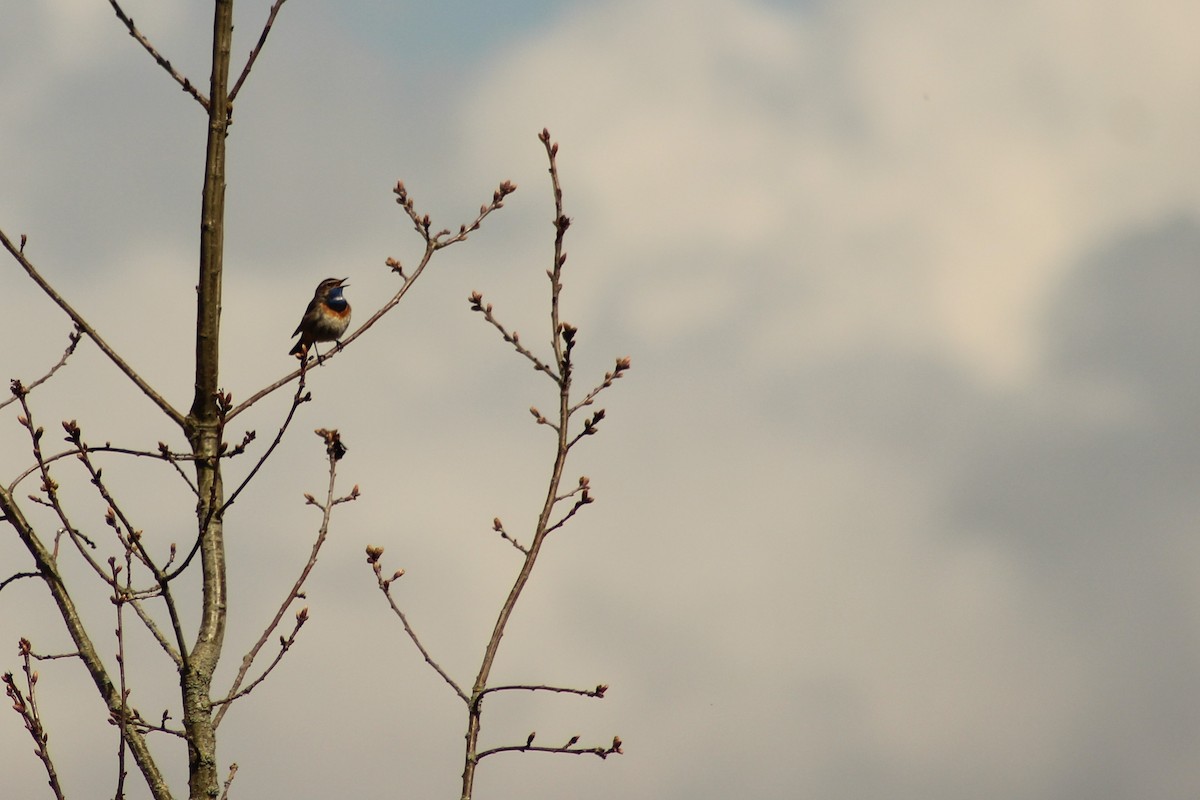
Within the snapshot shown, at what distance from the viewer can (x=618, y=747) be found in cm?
568

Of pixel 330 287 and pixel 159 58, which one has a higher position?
pixel 330 287

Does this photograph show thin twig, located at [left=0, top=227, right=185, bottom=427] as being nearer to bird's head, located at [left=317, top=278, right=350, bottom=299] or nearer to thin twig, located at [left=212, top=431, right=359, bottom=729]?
thin twig, located at [left=212, top=431, right=359, bottom=729]

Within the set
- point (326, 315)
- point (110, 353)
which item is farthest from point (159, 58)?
point (326, 315)

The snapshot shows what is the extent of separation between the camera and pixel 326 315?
52.5ft

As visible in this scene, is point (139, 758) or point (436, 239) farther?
point (436, 239)


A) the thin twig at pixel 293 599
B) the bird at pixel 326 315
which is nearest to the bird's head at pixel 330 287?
the bird at pixel 326 315

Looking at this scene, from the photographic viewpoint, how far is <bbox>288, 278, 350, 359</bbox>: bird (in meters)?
16.0

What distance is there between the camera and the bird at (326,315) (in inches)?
631

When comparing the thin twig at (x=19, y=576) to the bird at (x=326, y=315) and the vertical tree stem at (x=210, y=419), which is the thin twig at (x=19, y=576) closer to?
the vertical tree stem at (x=210, y=419)

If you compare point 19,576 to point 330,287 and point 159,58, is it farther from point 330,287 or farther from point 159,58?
point 330,287

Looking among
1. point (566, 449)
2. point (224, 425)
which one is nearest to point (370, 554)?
point (224, 425)

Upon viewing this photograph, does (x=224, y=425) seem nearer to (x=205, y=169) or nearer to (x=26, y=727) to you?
(x=205, y=169)

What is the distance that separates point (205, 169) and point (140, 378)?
0.99m

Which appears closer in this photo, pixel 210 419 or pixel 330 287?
pixel 210 419
